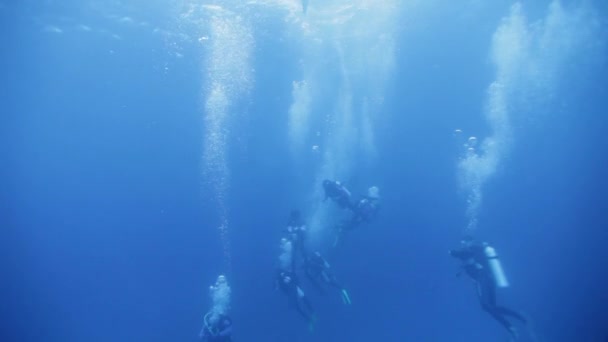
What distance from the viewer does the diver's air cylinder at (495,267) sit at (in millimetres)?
8668

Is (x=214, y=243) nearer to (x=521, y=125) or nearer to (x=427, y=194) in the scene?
(x=427, y=194)

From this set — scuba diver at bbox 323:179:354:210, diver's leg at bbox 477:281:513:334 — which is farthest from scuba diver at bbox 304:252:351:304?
diver's leg at bbox 477:281:513:334

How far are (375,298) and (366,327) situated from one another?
165 cm

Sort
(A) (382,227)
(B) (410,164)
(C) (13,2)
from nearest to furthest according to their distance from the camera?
(C) (13,2) → (A) (382,227) → (B) (410,164)

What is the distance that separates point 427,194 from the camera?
84.0ft

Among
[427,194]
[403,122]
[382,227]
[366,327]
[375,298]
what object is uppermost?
[403,122]

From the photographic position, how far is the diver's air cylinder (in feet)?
28.4

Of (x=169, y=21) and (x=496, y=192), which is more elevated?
(x=169, y=21)

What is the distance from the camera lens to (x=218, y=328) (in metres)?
7.85

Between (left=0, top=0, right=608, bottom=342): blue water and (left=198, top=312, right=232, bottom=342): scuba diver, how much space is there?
38.5 feet

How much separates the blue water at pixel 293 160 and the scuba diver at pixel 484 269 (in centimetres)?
993

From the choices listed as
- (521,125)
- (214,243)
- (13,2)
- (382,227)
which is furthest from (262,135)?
(521,125)

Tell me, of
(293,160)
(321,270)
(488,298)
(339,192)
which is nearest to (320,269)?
(321,270)

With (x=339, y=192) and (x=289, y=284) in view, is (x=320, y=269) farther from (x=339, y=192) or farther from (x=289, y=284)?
(x=339, y=192)
